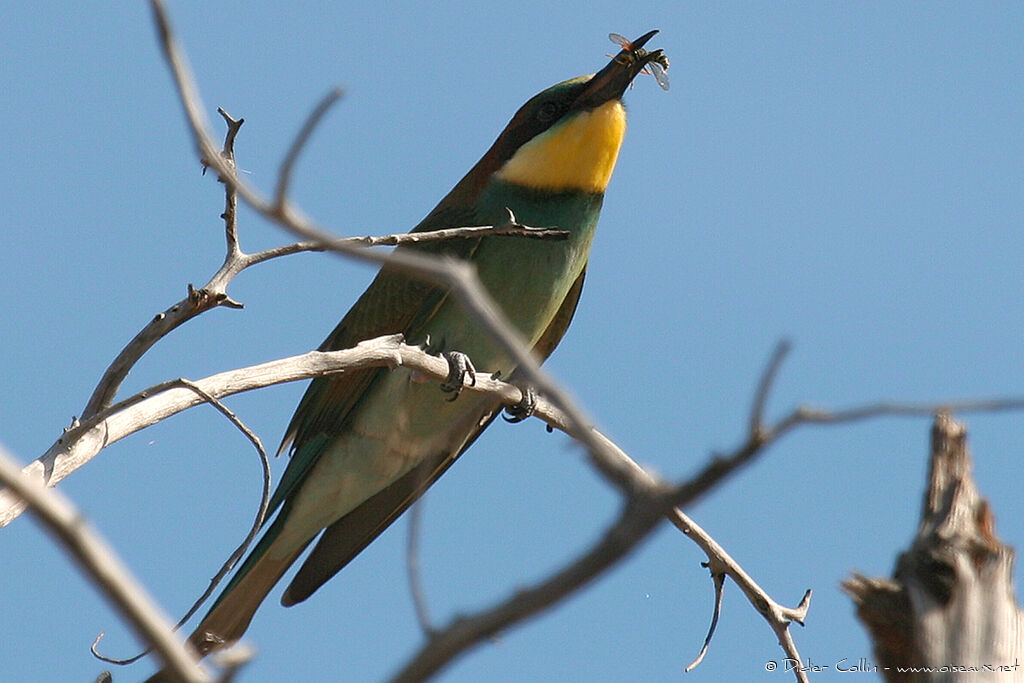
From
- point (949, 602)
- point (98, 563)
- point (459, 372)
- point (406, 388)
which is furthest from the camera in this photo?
point (406, 388)

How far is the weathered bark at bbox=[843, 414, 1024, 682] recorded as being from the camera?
64.4 inches

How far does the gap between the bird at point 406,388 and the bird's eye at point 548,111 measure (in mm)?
192

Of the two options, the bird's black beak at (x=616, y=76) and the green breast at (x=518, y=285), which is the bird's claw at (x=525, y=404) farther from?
the bird's black beak at (x=616, y=76)

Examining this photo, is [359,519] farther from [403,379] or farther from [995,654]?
[995,654]

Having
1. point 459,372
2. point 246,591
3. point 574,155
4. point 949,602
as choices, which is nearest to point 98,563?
→ point 949,602

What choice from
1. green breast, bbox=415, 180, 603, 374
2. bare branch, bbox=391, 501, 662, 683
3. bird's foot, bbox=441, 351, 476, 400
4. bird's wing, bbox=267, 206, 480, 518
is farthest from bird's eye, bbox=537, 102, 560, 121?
bare branch, bbox=391, 501, 662, 683

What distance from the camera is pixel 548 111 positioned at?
4.87m

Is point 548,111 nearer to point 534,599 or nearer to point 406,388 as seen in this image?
point 406,388

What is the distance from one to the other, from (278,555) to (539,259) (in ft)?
4.24

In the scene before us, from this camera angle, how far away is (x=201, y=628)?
13.0 feet

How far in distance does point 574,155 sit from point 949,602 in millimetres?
3110

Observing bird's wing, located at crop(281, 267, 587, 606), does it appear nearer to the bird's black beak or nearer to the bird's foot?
the bird's foot

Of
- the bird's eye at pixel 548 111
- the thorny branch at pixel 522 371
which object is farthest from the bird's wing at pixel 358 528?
the thorny branch at pixel 522 371

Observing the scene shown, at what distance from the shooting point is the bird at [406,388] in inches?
167
